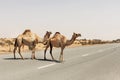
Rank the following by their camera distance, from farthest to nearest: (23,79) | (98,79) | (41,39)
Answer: (41,39), (98,79), (23,79)

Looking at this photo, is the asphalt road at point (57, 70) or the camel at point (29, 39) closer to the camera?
the asphalt road at point (57, 70)

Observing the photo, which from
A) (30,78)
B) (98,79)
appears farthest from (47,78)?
(98,79)

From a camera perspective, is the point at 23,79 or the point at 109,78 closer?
the point at 23,79

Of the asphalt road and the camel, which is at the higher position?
the camel

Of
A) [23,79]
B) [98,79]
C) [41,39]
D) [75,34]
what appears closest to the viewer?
[23,79]

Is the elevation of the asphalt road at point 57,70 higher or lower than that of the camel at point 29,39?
lower

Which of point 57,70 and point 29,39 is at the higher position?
point 29,39

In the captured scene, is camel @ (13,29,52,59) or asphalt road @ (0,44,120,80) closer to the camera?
asphalt road @ (0,44,120,80)

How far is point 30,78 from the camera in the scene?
453 inches

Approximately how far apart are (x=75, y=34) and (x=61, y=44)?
3.15 feet

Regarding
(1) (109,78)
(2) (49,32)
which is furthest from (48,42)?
(1) (109,78)

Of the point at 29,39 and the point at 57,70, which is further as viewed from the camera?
the point at 29,39

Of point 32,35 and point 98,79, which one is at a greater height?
point 32,35

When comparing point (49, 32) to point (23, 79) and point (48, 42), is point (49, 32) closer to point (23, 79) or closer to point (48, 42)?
point (48, 42)
